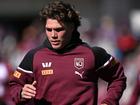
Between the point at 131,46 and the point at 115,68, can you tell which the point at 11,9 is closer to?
the point at 131,46

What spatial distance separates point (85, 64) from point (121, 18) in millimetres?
27420

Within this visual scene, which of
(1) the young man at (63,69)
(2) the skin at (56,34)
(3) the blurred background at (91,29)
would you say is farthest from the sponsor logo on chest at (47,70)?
(3) the blurred background at (91,29)

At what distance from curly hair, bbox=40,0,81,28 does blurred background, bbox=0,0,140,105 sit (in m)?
5.76

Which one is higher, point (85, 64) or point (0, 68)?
point (85, 64)

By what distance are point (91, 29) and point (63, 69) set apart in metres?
22.1

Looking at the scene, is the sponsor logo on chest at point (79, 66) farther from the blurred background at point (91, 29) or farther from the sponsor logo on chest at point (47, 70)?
the blurred background at point (91, 29)

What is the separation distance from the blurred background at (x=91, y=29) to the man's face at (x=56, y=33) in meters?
5.85

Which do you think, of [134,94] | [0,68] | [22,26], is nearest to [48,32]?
[134,94]

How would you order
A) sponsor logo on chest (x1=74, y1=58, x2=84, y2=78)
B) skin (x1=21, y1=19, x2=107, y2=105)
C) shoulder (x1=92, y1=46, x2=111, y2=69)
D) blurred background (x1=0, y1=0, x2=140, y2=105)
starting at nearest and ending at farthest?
skin (x1=21, y1=19, x2=107, y2=105) < sponsor logo on chest (x1=74, y1=58, x2=84, y2=78) < shoulder (x1=92, y1=46, x2=111, y2=69) < blurred background (x1=0, y1=0, x2=140, y2=105)

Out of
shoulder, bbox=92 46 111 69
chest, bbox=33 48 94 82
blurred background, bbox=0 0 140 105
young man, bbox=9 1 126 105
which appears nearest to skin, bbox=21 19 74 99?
young man, bbox=9 1 126 105

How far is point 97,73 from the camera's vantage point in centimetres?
1041

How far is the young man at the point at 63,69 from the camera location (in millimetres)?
10172

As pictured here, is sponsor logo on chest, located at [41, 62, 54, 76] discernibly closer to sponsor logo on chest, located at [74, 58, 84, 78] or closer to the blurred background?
sponsor logo on chest, located at [74, 58, 84, 78]

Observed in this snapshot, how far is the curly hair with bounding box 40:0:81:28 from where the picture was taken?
1020 cm
